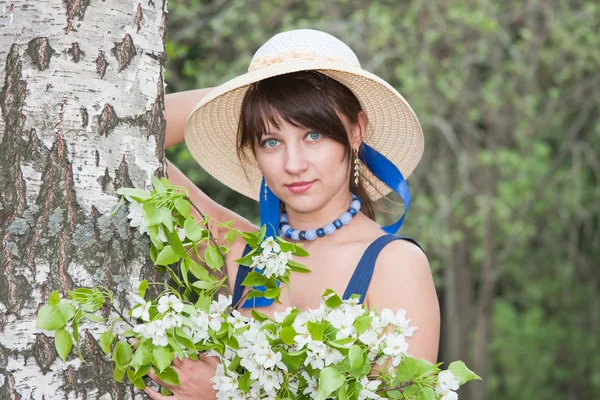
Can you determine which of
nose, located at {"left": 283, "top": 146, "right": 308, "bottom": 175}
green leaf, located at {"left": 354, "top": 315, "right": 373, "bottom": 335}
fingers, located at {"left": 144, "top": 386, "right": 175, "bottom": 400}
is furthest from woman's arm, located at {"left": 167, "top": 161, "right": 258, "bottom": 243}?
green leaf, located at {"left": 354, "top": 315, "right": 373, "bottom": 335}

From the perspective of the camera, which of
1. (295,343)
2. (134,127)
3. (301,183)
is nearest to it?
(295,343)

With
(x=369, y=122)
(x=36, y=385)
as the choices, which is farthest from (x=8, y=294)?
(x=369, y=122)

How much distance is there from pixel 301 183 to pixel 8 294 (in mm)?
872

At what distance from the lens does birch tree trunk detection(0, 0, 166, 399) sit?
179 cm

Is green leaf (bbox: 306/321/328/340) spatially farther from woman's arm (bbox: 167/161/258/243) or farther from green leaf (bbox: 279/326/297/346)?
woman's arm (bbox: 167/161/258/243)

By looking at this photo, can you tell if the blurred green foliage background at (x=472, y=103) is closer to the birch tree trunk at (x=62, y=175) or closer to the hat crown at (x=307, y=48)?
the hat crown at (x=307, y=48)

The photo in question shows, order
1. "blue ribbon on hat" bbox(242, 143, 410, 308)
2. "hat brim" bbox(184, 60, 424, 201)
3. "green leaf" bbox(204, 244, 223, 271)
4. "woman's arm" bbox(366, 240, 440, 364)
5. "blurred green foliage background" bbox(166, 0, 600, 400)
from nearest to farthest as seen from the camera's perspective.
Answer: "green leaf" bbox(204, 244, 223, 271) → "woman's arm" bbox(366, 240, 440, 364) → "hat brim" bbox(184, 60, 424, 201) → "blue ribbon on hat" bbox(242, 143, 410, 308) → "blurred green foliage background" bbox(166, 0, 600, 400)

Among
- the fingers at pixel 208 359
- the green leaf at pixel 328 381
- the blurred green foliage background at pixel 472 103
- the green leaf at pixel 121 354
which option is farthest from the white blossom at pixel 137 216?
the blurred green foliage background at pixel 472 103

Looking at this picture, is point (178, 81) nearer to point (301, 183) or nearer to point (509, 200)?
point (509, 200)

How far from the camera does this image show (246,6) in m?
8.08

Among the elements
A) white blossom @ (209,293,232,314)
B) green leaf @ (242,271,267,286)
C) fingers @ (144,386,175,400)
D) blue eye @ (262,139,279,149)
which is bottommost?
fingers @ (144,386,175,400)

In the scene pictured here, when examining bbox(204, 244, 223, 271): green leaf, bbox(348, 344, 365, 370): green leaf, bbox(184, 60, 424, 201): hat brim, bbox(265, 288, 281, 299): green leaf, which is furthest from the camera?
bbox(184, 60, 424, 201): hat brim

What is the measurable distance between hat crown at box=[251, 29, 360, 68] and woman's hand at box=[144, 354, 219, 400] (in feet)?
2.83

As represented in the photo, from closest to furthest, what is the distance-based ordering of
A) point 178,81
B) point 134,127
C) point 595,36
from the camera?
point 134,127
point 178,81
point 595,36
